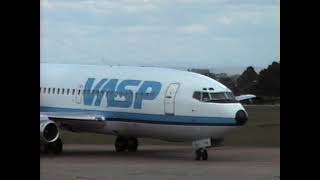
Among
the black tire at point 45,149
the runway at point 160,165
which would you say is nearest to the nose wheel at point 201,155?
the runway at point 160,165

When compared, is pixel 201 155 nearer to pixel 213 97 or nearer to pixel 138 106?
pixel 213 97

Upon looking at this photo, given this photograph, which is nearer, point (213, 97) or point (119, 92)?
point (213, 97)

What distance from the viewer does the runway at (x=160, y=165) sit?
13.1 metres

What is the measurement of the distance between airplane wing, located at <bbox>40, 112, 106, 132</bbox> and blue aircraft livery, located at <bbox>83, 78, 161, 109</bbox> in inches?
16.2

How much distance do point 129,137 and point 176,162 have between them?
8.98 ft

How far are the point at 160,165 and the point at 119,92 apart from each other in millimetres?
3127

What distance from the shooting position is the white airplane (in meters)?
17.0

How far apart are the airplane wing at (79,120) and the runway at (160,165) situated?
2.60 feet

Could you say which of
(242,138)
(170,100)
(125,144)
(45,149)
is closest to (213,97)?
(170,100)

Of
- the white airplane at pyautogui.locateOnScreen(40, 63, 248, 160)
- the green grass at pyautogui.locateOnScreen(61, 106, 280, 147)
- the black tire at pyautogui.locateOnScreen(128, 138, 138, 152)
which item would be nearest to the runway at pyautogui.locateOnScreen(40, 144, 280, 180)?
the black tire at pyautogui.locateOnScreen(128, 138, 138, 152)

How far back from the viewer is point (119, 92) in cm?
1833

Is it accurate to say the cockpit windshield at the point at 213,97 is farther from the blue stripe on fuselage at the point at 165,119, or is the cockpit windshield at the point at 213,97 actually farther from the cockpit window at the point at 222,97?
the blue stripe on fuselage at the point at 165,119
